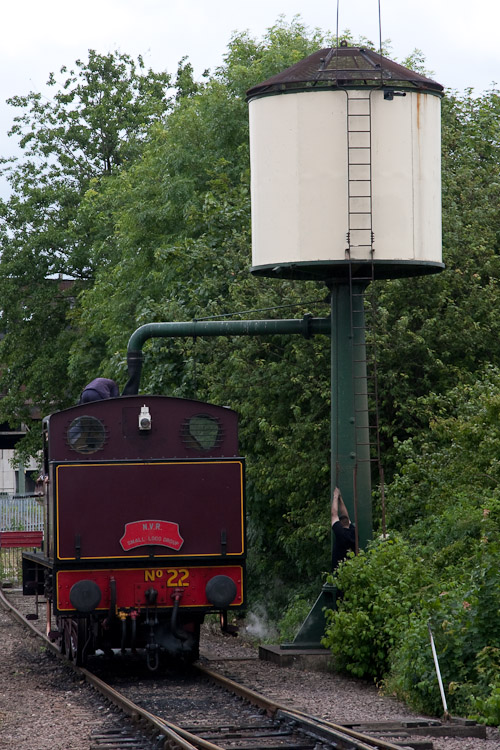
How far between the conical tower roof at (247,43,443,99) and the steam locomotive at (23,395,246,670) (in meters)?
4.20

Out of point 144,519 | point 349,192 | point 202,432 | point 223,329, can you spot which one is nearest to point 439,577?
point 202,432

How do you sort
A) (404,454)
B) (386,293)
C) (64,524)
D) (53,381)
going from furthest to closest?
1. (53,381)
2. (386,293)
3. (404,454)
4. (64,524)

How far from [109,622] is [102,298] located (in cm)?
2387

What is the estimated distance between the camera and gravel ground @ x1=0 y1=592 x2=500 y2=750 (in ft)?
31.3

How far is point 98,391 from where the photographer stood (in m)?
14.6

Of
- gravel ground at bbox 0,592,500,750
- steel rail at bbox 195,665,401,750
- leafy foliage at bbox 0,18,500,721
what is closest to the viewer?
steel rail at bbox 195,665,401,750

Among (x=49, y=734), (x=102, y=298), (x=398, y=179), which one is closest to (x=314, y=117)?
(x=398, y=179)

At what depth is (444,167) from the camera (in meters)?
20.7

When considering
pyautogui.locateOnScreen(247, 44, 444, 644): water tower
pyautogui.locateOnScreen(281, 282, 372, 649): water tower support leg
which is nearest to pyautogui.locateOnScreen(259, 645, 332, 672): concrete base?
pyautogui.locateOnScreen(281, 282, 372, 649): water tower support leg

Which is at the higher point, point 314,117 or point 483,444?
point 314,117

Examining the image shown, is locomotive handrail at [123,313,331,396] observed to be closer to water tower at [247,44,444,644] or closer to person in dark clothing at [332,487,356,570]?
water tower at [247,44,444,644]

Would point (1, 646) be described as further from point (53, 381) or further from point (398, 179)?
point (53, 381)

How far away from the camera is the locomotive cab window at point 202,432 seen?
13.5 meters

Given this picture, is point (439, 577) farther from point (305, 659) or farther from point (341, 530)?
point (305, 659)
